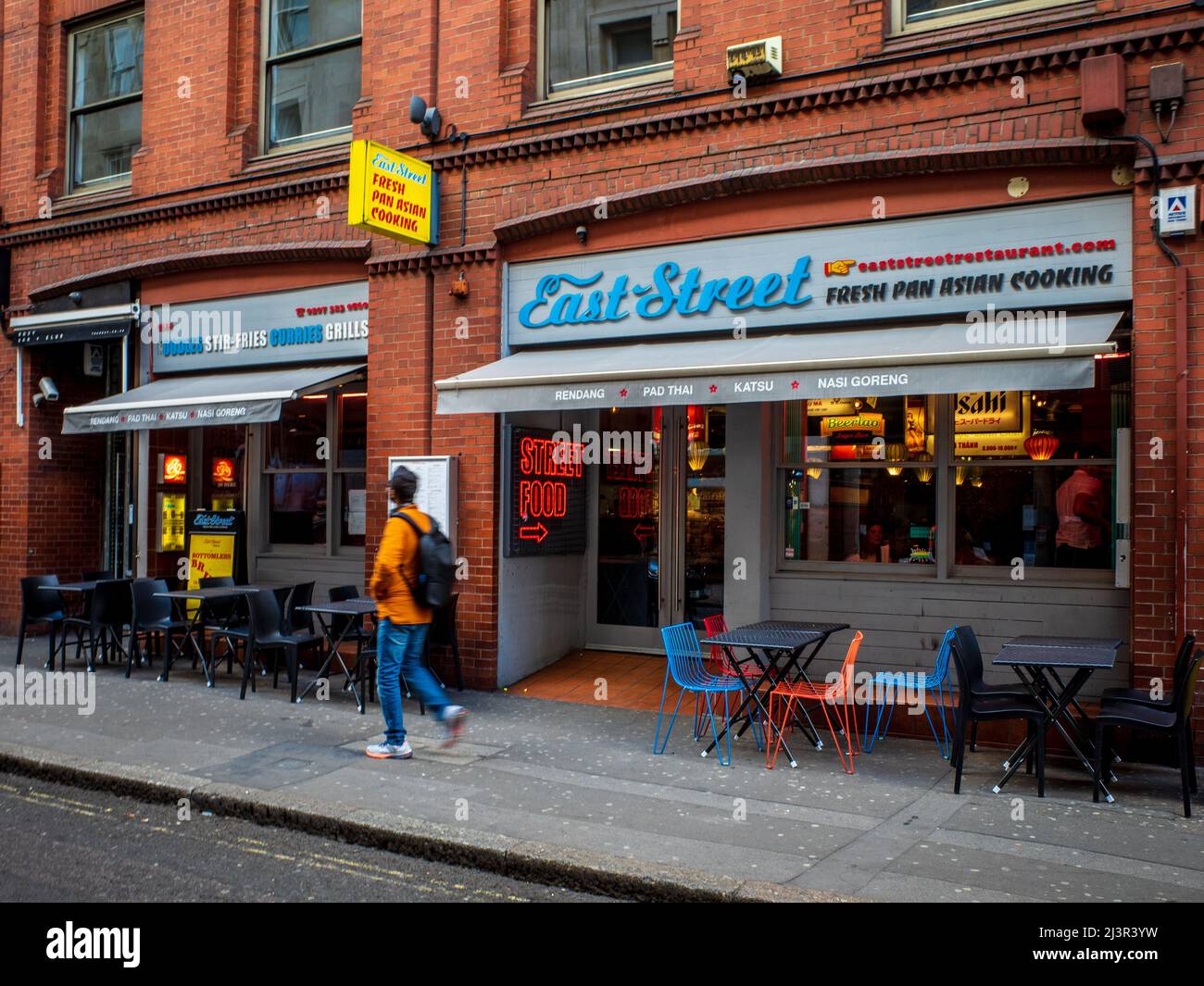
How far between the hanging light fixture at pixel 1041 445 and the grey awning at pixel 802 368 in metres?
1.08

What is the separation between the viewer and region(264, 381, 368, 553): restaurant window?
11.8 meters

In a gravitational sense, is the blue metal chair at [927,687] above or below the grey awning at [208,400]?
below

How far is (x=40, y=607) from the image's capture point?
11227 mm

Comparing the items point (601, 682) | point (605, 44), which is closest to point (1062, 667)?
point (601, 682)

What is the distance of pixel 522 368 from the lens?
920 centimetres

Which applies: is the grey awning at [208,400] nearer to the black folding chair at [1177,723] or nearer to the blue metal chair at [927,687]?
the blue metal chair at [927,687]

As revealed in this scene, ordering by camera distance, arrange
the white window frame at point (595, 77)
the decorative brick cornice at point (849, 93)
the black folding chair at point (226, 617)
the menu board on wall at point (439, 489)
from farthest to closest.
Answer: the black folding chair at point (226, 617) < the menu board on wall at point (439, 489) < the white window frame at point (595, 77) < the decorative brick cornice at point (849, 93)

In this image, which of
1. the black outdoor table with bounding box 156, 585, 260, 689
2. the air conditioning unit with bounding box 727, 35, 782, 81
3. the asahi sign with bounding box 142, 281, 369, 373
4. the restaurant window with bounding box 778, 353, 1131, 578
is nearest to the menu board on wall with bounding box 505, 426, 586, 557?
the asahi sign with bounding box 142, 281, 369, 373

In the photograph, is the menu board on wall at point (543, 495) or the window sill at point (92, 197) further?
the window sill at point (92, 197)

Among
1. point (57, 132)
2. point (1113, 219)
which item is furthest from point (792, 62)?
point (57, 132)

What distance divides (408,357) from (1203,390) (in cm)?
657

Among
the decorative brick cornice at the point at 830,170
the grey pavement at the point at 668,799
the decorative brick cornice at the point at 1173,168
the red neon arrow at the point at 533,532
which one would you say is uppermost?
the decorative brick cornice at the point at 830,170

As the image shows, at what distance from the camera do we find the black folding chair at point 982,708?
6438 mm

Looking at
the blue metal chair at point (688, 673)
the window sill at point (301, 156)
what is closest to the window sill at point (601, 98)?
the window sill at point (301, 156)
